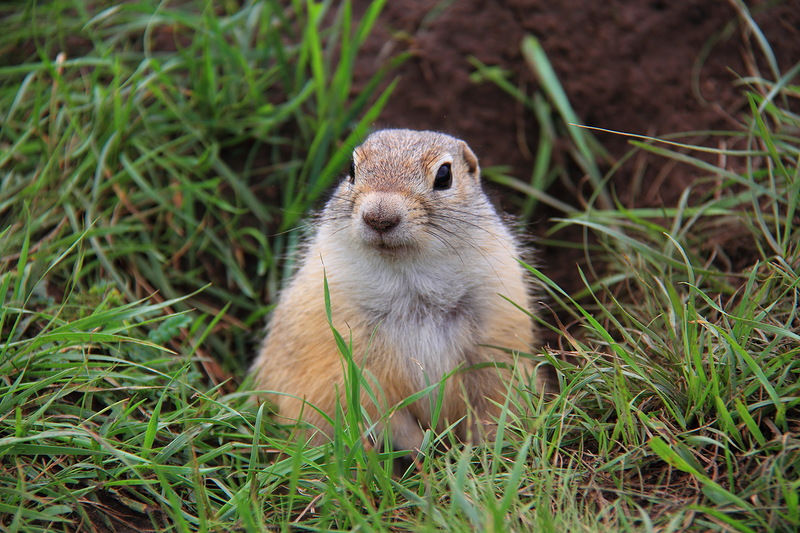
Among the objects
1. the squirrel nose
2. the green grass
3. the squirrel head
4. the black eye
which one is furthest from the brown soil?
the squirrel nose

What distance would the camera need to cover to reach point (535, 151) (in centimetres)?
682

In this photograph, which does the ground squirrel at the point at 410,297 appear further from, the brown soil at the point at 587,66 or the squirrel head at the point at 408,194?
the brown soil at the point at 587,66

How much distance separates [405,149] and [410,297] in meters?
0.96

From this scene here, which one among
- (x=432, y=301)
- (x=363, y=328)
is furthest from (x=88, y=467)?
(x=432, y=301)

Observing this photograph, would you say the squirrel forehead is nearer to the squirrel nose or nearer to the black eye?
the black eye

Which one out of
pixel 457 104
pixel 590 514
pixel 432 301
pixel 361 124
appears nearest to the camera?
pixel 590 514

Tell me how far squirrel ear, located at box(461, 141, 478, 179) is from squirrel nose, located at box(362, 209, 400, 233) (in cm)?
121

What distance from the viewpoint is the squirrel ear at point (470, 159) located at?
4.87 m

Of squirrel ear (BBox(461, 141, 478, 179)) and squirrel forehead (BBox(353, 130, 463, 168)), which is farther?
squirrel ear (BBox(461, 141, 478, 179))

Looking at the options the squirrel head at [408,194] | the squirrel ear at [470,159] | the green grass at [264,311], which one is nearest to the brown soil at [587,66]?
the green grass at [264,311]

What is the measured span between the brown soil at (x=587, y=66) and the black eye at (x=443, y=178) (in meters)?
1.72

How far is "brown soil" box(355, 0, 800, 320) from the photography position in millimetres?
6168

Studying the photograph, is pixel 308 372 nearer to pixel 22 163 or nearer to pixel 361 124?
pixel 361 124

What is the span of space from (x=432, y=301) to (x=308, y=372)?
0.92 meters
